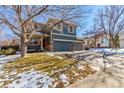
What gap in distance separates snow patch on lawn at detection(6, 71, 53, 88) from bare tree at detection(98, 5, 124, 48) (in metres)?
2.73

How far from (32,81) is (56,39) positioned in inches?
225

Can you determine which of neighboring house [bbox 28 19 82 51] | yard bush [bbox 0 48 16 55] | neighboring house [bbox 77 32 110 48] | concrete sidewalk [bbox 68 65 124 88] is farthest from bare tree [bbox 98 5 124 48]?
yard bush [bbox 0 48 16 55]

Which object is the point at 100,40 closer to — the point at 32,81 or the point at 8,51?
the point at 32,81

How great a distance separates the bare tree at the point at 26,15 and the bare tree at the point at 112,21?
70 centimetres

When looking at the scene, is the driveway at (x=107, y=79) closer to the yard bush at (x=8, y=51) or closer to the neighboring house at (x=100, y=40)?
the neighboring house at (x=100, y=40)

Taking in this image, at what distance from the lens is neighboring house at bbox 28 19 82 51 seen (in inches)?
304

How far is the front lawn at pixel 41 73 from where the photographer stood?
462 centimetres

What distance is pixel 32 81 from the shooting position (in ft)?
15.4

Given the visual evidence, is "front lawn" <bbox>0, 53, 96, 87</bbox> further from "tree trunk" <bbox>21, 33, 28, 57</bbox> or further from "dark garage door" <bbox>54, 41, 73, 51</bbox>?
"dark garage door" <bbox>54, 41, 73, 51</bbox>
